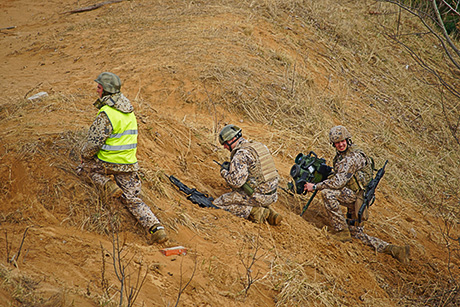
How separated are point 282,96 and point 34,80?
5985mm

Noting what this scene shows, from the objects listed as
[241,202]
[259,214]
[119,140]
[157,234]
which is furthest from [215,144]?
[157,234]

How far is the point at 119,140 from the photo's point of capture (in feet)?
15.6

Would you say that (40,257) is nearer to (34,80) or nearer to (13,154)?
(13,154)

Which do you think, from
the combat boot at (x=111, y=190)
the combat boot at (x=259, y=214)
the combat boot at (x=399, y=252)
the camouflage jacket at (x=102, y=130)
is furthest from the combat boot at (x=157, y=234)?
the combat boot at (x=399, y=252)

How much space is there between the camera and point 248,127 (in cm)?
925

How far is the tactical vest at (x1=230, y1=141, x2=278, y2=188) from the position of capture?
18.7 feet

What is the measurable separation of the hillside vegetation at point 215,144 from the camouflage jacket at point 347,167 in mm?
723

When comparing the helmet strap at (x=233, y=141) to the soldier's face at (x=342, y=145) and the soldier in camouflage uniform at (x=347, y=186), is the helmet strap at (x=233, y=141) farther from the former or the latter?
the soldier's face at (x=342, y=145)

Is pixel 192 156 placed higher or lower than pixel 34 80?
higher

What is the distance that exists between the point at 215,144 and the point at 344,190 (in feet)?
8.52

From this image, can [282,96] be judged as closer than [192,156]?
No

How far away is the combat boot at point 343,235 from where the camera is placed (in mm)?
6289

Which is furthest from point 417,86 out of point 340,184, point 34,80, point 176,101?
point 34,80

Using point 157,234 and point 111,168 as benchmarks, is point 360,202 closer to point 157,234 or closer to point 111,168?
point 157,234
